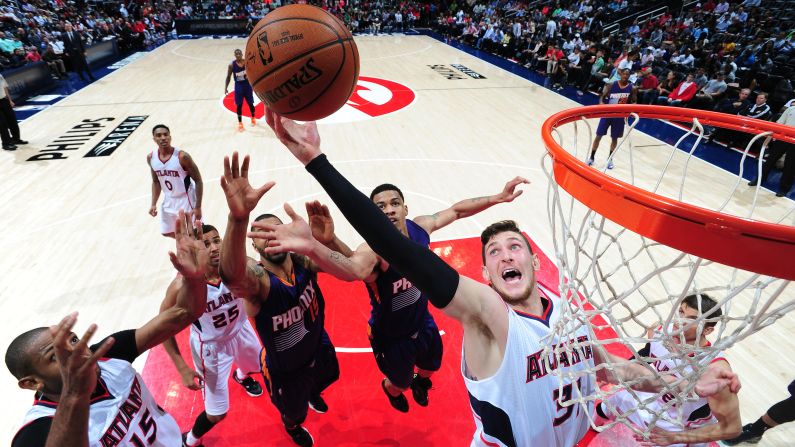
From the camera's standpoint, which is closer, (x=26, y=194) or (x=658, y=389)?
(x=658, y=389)

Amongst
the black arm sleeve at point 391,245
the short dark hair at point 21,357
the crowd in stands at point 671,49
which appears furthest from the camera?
the crowd in stands at point 671,49

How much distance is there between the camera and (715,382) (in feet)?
5.69

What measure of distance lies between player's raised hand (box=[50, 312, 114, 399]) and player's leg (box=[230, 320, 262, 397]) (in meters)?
1.55

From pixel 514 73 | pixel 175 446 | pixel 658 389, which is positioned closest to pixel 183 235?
pixel 175 446

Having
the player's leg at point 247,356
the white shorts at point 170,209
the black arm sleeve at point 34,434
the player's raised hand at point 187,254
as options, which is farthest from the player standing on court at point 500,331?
the white shorts at point 170,209

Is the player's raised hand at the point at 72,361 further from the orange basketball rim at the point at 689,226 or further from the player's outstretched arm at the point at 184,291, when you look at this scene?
the orange basketball rim at the point at 689,226

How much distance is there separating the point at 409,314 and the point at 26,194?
6.43m

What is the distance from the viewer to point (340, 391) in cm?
328

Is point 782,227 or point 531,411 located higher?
point 782,227

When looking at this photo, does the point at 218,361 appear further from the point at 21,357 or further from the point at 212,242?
the point at 21,357

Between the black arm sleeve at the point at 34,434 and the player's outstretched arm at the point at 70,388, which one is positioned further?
the black arm sleeve at the point at 34,434

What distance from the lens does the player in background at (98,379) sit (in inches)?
54.2

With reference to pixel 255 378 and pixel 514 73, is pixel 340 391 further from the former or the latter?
pixel 514 73

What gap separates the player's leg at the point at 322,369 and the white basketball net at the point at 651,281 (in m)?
1.66
